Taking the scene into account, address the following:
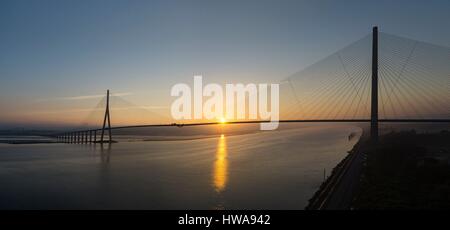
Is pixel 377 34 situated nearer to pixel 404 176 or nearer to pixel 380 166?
pixel 380 166

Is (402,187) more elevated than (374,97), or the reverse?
(374,97)

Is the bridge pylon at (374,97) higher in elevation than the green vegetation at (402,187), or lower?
higher

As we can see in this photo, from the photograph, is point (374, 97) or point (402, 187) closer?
point (402, 187)

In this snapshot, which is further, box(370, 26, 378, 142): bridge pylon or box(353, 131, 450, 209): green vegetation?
box(370, 26, 378, 142): bridge pylon

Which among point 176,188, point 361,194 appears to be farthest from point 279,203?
point 176,188

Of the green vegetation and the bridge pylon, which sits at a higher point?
the bridge pylon

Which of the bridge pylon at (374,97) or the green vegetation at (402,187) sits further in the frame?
the bridge pylon at (374,97)

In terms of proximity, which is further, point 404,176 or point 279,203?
point 404,176

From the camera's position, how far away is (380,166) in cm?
2147
